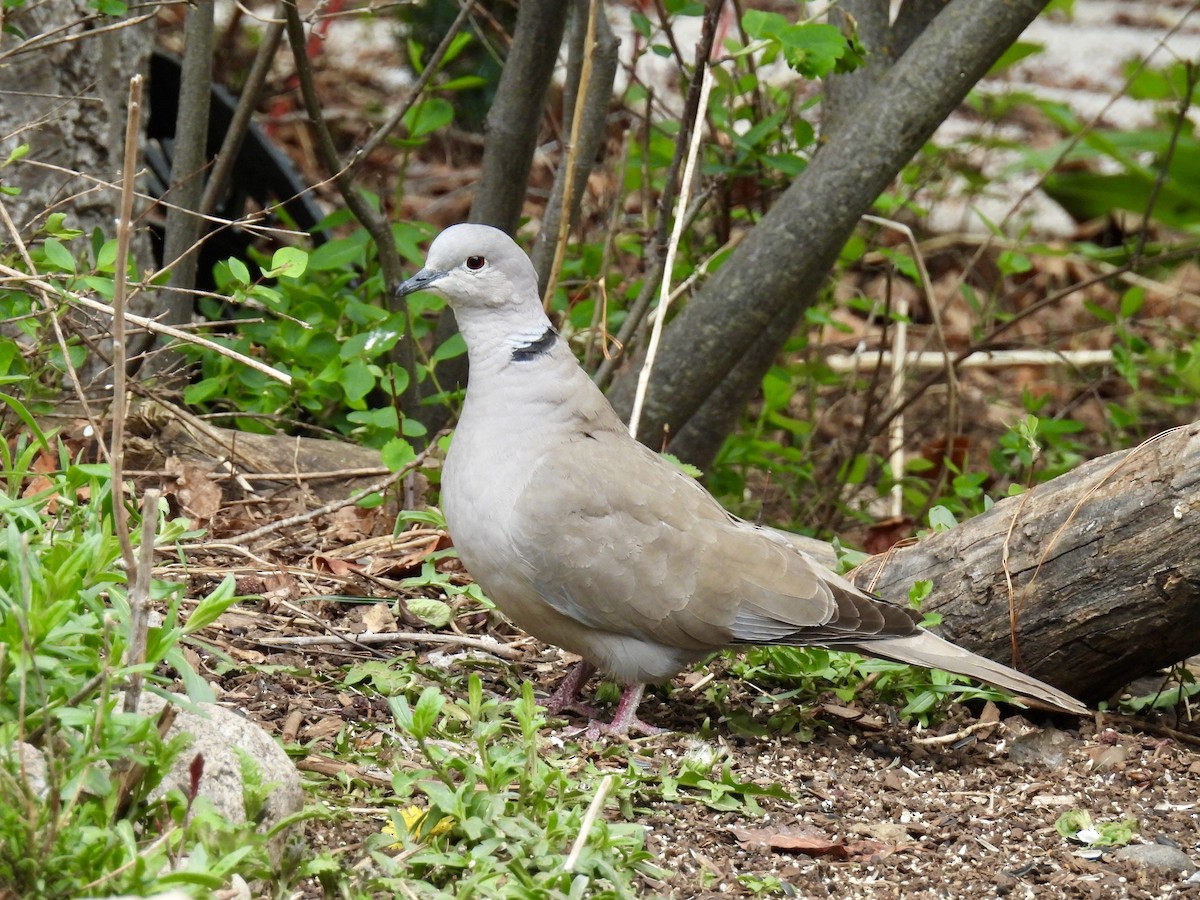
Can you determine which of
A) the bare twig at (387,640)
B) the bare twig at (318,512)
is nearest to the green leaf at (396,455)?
the bare twig at (318,512)

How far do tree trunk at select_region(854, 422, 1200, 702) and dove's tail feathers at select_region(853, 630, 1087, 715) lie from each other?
211 mm

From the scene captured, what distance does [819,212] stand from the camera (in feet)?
14.3

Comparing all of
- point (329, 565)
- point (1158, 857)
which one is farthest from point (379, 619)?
point (1158, 857)

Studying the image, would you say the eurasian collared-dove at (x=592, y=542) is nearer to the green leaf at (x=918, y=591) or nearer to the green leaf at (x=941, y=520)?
the green leaf at (x=918, y=591)

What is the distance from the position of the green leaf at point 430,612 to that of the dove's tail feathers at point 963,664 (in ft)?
3.59

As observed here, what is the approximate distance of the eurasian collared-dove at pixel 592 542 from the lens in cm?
330

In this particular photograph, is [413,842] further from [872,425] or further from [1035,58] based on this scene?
[1035,58]

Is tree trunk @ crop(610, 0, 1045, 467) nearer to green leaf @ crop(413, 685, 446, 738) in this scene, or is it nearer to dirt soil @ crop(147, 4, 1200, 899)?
dirt soil @ crop(147, 4, 1200, 899)

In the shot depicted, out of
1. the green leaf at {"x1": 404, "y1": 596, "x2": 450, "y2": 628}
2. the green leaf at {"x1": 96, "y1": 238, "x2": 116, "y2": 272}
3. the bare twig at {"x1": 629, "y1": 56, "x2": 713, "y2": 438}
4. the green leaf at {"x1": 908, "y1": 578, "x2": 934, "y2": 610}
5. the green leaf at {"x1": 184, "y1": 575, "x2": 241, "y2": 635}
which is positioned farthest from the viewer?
the bare twig at {"x1": 629, "y1": 56, "x2": 713, "y2": 438}

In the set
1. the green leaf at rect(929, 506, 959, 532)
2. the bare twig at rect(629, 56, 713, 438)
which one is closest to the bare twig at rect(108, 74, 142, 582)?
the bare twig at rect(629, 56, 713, 438)

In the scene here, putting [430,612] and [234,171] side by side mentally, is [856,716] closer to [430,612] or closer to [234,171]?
[430,612]

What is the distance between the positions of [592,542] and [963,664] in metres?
0.92

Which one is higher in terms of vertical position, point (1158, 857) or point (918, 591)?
point (918, 591)

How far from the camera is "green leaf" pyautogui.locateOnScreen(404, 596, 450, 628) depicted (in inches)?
149
